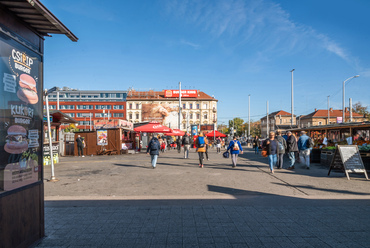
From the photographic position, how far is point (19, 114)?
3.46 metres

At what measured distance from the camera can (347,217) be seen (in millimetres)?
5039

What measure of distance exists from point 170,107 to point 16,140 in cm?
8014

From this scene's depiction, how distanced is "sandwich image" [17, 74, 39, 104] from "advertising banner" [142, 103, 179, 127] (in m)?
77.5

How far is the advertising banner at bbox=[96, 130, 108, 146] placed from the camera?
2222cm

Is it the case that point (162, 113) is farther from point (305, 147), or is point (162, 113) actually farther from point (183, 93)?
point (305, 147)

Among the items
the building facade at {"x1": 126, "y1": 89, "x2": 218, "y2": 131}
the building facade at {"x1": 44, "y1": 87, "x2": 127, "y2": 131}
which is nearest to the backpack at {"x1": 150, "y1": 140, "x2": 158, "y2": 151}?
the building facade at {"x1": 126, "y1": 89, "x2": 218, "y2": 131}

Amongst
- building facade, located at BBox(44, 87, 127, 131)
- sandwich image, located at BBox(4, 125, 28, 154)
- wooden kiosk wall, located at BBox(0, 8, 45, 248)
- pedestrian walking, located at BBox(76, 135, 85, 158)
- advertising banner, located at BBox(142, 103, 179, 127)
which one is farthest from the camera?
building facade, located at BBox(44, 87, 127, 131)

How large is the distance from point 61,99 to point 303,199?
100364mm

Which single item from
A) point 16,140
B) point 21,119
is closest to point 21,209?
point 16,140

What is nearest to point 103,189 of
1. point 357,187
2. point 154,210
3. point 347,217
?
point 154,210

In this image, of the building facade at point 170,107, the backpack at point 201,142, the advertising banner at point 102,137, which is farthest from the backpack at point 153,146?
the building facade at point 170,107

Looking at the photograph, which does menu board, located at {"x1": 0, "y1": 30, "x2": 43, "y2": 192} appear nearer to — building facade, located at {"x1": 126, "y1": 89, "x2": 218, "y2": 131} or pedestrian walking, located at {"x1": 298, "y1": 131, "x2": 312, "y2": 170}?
pedestrian walking, located at {"x1": 298, "y1": 131, "x2": 312, "y2": 170}

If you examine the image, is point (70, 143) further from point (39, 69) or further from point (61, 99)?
point (61, 99)

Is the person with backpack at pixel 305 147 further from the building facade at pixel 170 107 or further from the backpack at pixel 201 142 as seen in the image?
the building facade at pixel 170 107
